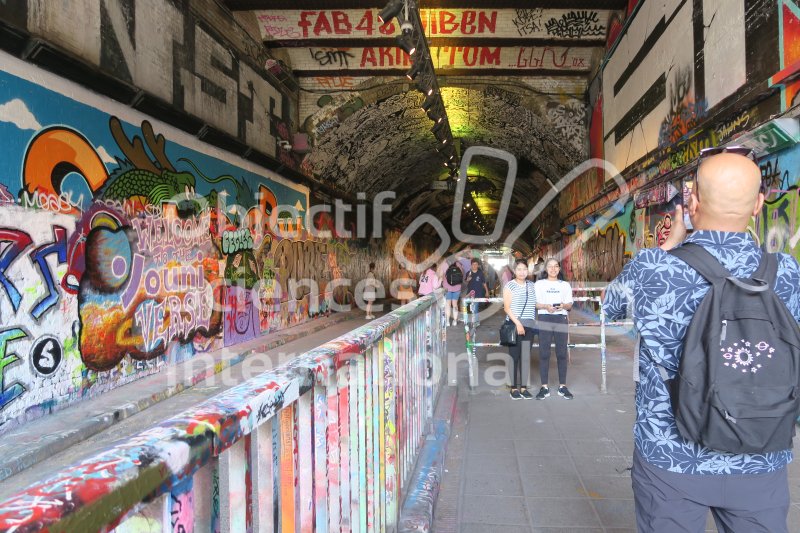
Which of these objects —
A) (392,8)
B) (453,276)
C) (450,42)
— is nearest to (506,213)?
(453,276)

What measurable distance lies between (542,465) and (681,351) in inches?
113

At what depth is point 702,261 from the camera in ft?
5.65

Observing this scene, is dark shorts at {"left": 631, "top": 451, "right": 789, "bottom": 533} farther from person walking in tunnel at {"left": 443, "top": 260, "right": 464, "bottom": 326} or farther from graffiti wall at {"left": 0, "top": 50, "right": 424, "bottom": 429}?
person walking in tunnel at {"left": 443, "top": 260, "right": 464, "bottom": 326}

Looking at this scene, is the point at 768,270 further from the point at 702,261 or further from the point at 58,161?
the point at 58,161

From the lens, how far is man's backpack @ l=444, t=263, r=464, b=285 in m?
14.3

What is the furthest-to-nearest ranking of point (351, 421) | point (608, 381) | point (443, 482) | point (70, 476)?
1. point (608, 381)
2. point (443, 482)
3. point (351, 421)
4. point (70, 476)

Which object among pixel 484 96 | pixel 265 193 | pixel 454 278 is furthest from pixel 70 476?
pixel 484 96

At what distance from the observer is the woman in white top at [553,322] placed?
Result: 6.18m

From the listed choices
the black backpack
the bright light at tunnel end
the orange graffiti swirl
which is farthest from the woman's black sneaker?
the bright light at tunnel end

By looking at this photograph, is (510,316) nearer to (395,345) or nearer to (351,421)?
(395,345)

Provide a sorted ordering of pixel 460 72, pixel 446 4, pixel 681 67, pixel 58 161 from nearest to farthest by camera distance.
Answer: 1. pixel 58 161
2. pixel 681 67
3. pixel 446 4
4. pixel 460 72

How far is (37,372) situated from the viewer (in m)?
5.69

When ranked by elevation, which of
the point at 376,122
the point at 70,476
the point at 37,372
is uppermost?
the point at 376,122

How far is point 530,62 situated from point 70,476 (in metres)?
14.2
